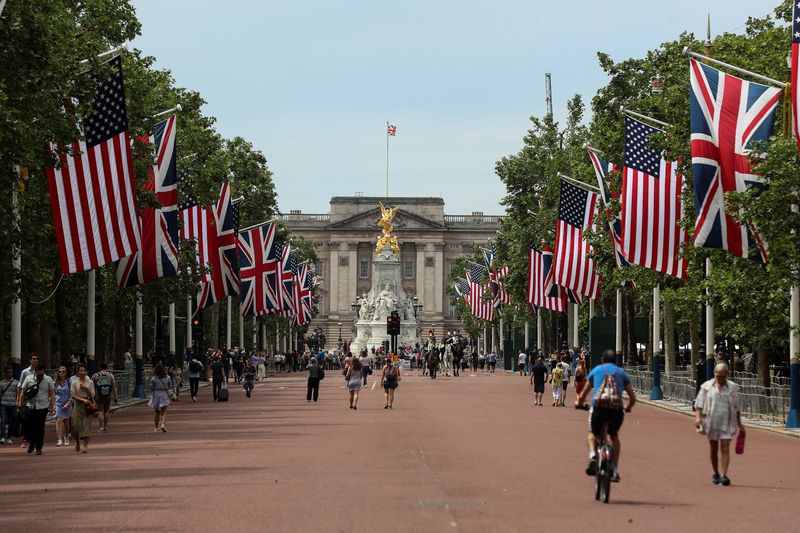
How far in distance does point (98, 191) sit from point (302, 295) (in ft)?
230

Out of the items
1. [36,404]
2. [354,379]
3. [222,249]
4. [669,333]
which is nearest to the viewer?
[36,404]

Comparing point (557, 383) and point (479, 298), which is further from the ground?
point (479, 298)

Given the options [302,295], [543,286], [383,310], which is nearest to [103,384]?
[543,286]

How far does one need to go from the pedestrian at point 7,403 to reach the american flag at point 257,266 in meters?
34.6

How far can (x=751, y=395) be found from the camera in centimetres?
3872

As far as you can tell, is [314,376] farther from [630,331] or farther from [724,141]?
[724,141]

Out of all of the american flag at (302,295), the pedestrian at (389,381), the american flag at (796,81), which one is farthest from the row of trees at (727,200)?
the american flag at (302,295)

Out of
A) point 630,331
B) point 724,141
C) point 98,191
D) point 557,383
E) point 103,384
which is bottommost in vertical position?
point 557,383

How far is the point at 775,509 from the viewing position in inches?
668

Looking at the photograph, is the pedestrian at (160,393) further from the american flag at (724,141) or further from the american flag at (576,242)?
the american flag at (576,242)

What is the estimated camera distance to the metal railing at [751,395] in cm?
3728

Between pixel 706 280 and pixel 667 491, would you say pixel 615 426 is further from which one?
pixel 706 280

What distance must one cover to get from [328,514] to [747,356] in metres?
56.4

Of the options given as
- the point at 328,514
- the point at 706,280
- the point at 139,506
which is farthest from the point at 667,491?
the point at 706,280
